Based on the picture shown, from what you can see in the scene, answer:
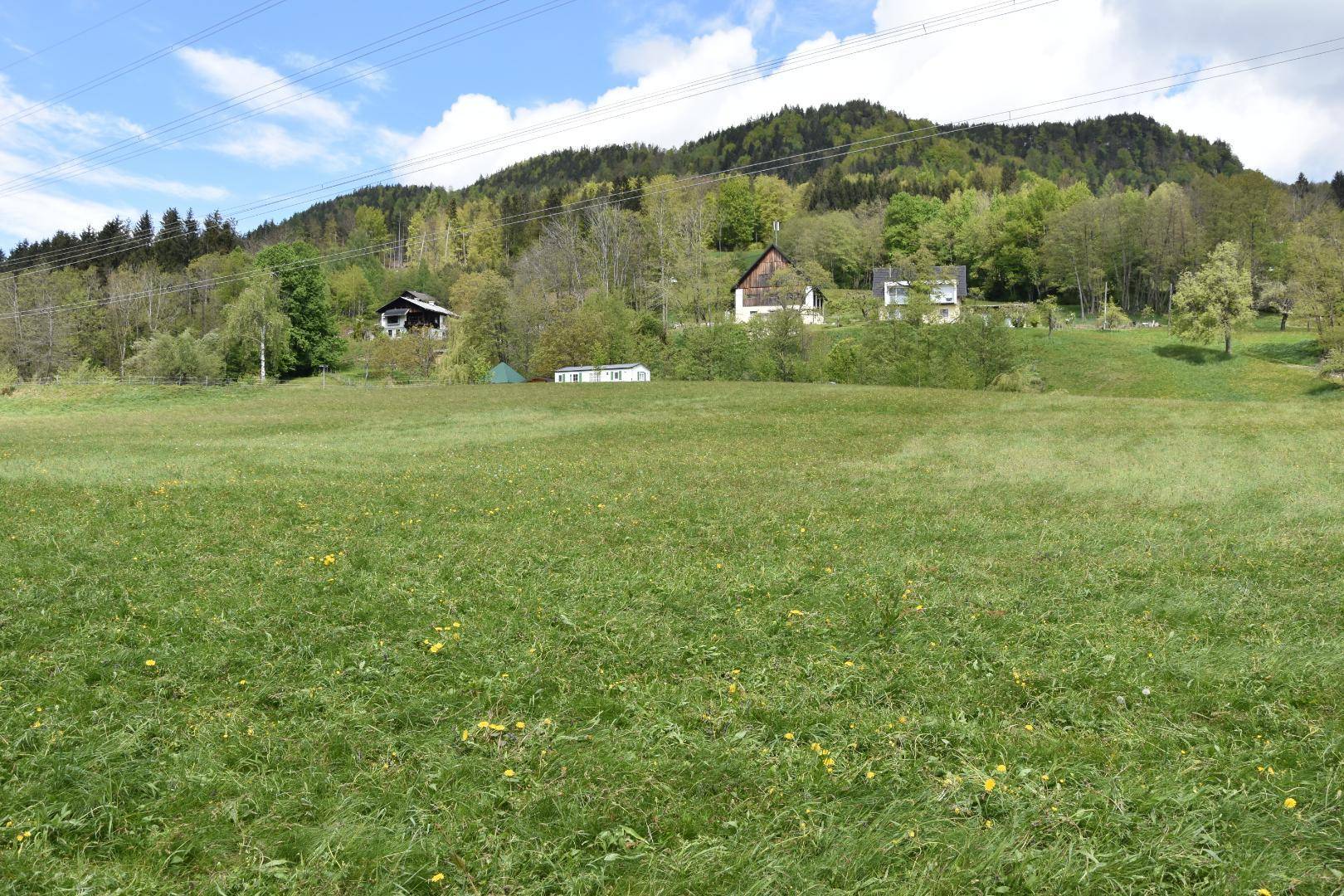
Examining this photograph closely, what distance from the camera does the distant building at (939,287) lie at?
347ft

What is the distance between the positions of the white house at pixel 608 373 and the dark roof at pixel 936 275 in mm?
56730

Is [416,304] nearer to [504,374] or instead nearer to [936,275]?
[504,374]

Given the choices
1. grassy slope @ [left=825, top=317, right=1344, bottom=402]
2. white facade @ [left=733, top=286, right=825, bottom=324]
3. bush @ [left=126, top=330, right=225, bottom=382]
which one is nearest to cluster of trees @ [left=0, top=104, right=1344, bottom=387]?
bush @ [left=126, top=330, right=225, bottom=382]

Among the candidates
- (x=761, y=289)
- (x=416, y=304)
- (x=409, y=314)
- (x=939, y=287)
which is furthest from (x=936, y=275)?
(x=409, y=314)

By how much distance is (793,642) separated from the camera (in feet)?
27.5

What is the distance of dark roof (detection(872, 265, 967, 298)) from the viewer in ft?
365

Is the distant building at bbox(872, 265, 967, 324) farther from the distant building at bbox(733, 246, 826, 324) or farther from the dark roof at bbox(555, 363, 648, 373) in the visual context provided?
the dark roof at bbox(555, 363, 648, 373)

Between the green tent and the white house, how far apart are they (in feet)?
25.1

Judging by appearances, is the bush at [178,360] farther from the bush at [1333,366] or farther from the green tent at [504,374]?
the bush at [1333,366]

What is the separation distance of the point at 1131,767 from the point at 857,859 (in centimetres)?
269

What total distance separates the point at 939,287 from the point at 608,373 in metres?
62.5

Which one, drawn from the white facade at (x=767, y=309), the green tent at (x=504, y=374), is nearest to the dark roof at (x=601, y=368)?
the green tent at (x=504, y=374)

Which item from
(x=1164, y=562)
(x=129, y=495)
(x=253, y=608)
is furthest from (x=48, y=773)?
(x=1164, y=562)

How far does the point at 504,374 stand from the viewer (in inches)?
3022
